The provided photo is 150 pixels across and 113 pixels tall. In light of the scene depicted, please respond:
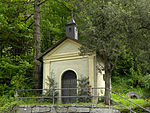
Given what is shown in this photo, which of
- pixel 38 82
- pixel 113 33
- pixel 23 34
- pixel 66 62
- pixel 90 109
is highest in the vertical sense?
pixel 23 34

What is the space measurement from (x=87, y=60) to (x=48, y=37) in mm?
9380

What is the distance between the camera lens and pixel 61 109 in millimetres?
10578

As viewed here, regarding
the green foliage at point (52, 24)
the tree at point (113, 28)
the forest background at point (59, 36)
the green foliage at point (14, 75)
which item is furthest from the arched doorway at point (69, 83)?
the green foliage at point (52, 24)

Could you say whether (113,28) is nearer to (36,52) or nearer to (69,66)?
(69,66)

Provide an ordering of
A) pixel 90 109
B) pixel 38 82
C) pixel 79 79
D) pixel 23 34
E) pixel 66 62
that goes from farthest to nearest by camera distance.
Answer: pixel 23 34 < pixel 38 82 < pixel 66 62 < pixel 79 79 < pixel 90 109

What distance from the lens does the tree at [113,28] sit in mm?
10992

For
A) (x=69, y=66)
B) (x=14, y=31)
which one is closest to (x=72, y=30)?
(x=69, y=66)

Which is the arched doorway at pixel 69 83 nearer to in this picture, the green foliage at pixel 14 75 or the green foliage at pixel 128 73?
the green foliage at pixel 14 75

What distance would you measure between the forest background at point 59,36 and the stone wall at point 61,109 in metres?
1.79

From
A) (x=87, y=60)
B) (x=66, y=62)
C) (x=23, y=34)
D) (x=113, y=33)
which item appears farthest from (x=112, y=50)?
(x=23, y=34)

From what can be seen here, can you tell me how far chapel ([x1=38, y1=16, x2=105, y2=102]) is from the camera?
42.7 feet

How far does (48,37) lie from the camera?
850 inches

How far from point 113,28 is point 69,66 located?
4270 millimetres

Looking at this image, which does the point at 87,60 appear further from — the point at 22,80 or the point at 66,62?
the point at 22,80
